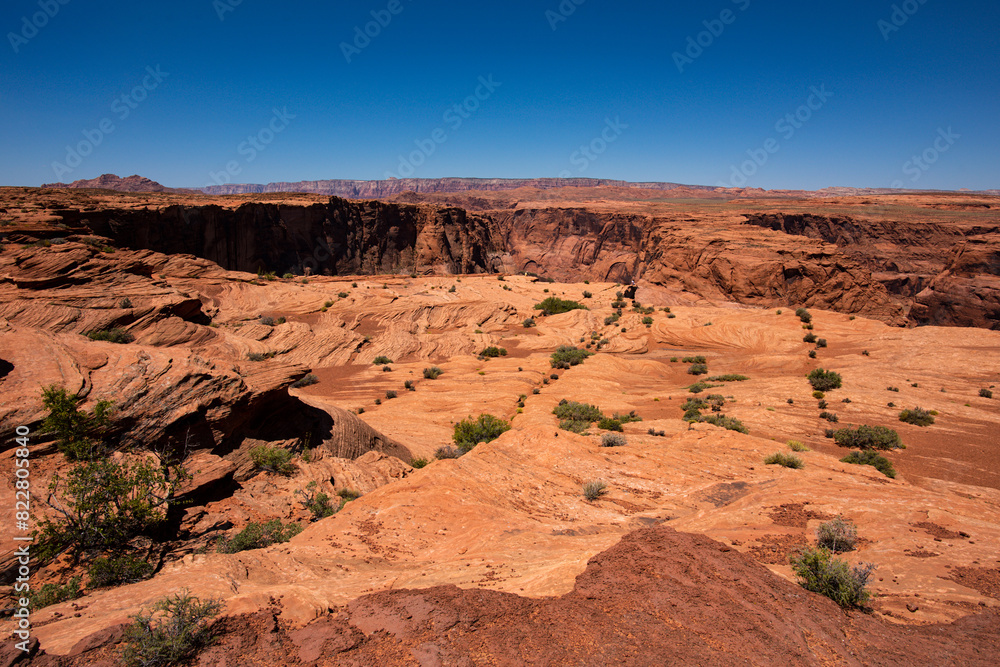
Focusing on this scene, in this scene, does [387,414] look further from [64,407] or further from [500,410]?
[64,407]

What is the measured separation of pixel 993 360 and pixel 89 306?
118 ft

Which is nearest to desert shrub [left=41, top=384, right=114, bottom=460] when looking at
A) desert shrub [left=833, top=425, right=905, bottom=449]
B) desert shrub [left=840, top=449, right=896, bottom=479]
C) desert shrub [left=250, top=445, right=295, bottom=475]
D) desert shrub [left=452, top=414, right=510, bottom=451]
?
desert shrub [left=250, top=445, right=295, bottom=475]

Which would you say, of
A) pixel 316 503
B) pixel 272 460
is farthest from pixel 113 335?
pixel 316 503

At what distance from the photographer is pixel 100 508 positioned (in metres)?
6.45

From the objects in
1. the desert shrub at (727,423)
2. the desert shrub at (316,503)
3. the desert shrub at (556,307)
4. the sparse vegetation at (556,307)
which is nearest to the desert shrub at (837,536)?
the desert shrub at (727,423)

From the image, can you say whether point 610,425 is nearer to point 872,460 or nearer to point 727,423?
point 727,423

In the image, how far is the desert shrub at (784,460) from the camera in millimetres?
10500

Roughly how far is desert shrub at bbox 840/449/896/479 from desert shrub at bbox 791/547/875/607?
7.27 metres

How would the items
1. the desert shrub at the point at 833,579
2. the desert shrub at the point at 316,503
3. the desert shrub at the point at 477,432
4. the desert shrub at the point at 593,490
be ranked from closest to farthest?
the desert shrub at the point at 833,579 → the desert shrub at the point at 593,490 → the desert shrub at the point at 316,503 → the desert shrub at the point at 477,432

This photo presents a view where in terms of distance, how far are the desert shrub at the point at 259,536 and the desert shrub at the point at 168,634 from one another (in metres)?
2.69

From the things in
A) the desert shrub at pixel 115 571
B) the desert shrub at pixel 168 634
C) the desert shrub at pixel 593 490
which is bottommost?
the desert shrub at pixel 593 490

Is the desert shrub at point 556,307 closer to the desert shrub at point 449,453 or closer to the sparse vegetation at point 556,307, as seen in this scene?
the sparse vegetation at point 556,307

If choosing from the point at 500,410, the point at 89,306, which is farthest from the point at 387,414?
the point at 89,306

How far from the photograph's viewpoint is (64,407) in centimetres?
736
